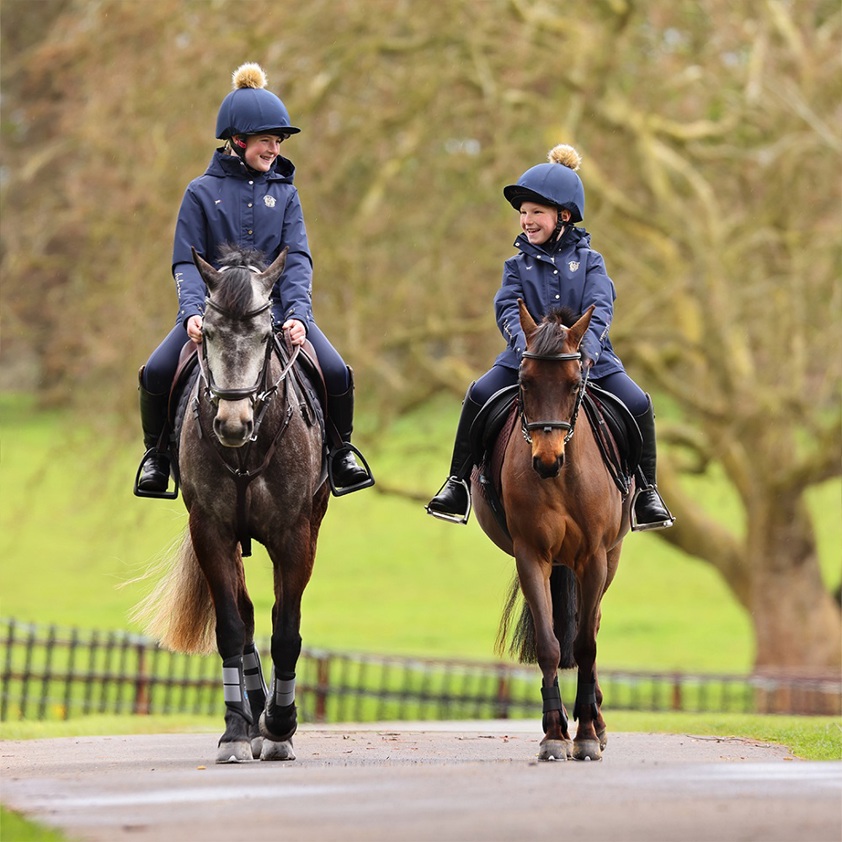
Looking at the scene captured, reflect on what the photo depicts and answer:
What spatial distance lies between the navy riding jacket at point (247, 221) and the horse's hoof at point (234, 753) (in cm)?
221

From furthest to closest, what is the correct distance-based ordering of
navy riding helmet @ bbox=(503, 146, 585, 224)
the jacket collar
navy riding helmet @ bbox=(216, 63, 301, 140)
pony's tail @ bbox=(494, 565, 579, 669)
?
pony's tail @ bbox=(494, 565, 579, 669) → navy riding helmet @ bbox=(503, 146, 585, 224) → the jacket collar → navy riding helmet @ bbox=(216, 63, 301, 140)

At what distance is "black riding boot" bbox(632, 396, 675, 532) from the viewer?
9188 millimetres

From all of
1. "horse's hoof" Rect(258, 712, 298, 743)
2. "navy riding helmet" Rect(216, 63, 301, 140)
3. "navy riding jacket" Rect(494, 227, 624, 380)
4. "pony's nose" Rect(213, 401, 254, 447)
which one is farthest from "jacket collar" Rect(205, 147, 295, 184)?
"horse's hoof" Rect(258, 712, 298, 743)

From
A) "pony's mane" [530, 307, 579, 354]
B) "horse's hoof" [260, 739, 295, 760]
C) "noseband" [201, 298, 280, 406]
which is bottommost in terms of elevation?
"horse's hoof" [260, 739, 295, 760]

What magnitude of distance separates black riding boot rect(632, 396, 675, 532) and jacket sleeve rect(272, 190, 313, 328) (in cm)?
203

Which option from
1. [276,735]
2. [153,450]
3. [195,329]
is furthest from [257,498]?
[276,735]

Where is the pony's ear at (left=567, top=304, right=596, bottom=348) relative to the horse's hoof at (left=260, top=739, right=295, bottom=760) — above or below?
above

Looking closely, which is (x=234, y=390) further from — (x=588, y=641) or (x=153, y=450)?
(x=588, y=641)

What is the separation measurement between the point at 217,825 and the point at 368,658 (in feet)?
42.8

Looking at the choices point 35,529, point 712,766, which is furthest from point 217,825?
point 35,529

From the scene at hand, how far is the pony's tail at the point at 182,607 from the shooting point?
912 cm

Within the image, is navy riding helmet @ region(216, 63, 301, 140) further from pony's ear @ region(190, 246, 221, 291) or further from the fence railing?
the fence railing

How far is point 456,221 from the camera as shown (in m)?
19.3

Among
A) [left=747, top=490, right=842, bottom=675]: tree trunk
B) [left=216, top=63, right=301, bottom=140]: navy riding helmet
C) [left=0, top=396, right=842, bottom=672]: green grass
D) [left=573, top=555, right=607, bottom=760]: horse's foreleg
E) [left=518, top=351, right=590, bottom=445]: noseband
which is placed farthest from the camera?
[left=747, top=490, right=842, bottom=675]: tree trunk
